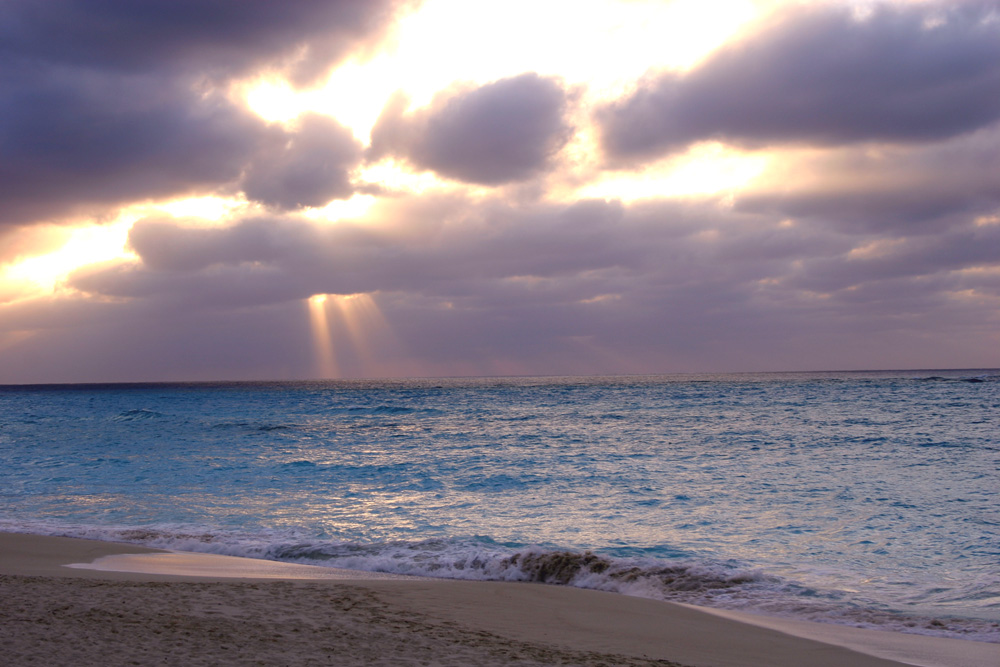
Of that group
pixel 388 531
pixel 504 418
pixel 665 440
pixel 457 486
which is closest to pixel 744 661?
pixel 388 531

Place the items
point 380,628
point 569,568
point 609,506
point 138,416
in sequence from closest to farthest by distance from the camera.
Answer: point 380,628, point 569,568, point 609,506, point 138,416

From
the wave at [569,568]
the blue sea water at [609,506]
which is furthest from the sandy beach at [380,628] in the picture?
the blue sea water at [609,506]

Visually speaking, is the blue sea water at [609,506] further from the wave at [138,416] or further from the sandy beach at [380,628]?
the wave at [138,416]

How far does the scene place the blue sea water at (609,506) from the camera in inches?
400

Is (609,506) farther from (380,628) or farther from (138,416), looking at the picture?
(138,416)

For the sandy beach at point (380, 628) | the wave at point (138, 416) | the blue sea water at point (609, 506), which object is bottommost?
the wave at point (138, 416)

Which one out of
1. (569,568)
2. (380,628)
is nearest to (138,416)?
(569,568)

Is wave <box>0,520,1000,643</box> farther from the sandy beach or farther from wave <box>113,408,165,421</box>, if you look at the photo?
wave <box>113,408,165,421</box>

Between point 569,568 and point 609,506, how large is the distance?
5.42 meters

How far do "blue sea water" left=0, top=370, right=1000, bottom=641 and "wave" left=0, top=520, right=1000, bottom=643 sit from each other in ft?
0.14

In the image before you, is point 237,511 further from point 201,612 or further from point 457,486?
point 201,612

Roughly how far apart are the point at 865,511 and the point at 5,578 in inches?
642

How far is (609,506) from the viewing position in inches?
625

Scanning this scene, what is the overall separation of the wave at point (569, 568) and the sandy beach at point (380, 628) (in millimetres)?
602
